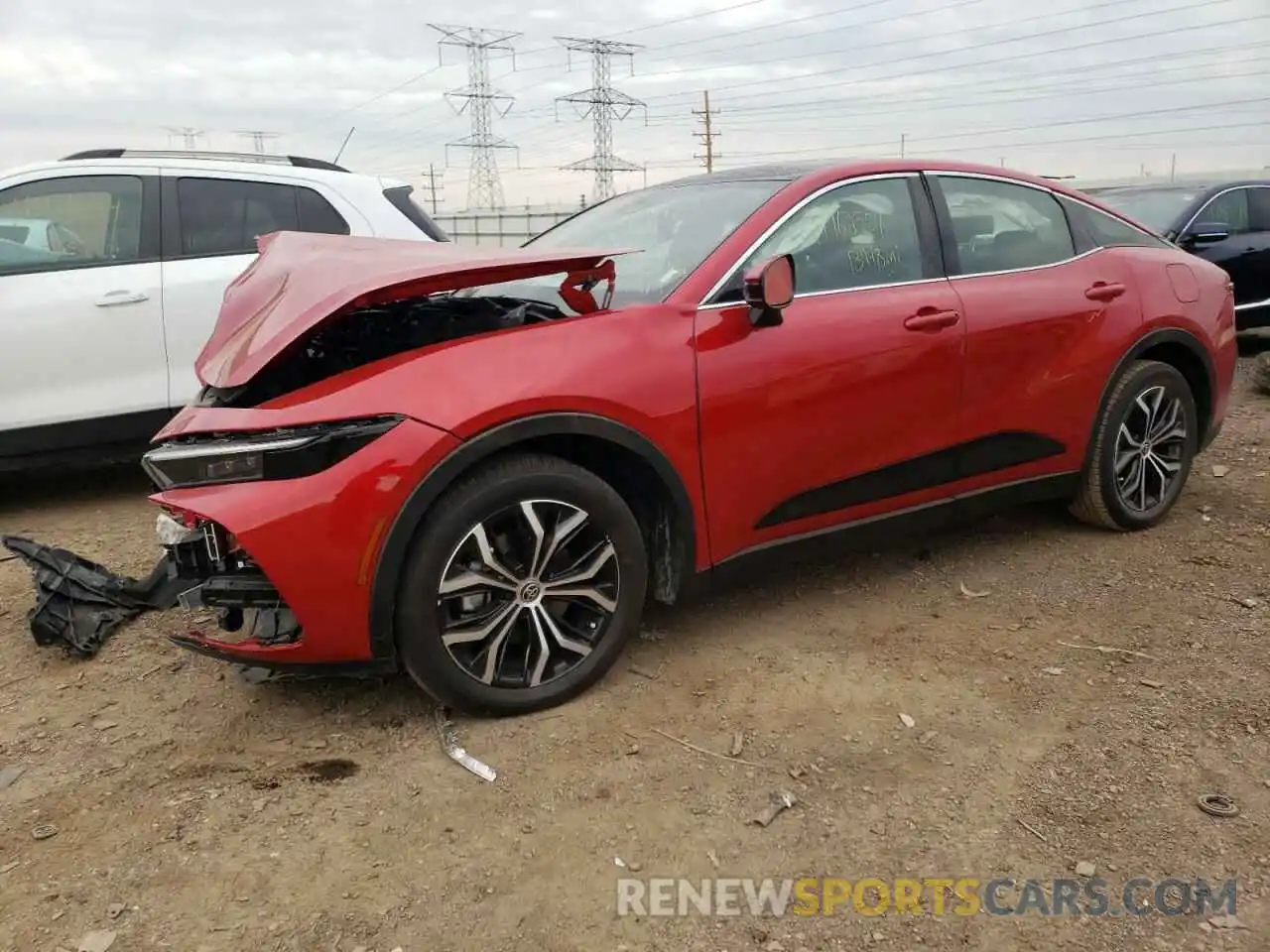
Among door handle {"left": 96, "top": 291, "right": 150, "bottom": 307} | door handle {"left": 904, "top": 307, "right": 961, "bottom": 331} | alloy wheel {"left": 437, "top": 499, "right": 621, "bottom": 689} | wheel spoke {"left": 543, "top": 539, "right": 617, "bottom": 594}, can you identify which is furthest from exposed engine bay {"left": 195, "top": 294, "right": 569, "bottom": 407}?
door handle {"left": 96, "top": 291, "right": 150, "bottom": 307}

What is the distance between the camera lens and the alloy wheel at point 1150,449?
421 centimetres

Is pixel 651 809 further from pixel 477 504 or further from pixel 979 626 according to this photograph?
pixel 979 626

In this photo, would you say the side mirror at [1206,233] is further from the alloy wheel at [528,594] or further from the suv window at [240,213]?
the alloy wheel at [528,594]

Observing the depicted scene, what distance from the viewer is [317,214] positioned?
213 inches

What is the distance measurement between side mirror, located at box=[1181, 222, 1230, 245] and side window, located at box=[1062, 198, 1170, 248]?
4.30 meters

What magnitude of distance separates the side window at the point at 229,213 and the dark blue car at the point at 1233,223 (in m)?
6.96

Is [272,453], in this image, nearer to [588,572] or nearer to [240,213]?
[588,572]

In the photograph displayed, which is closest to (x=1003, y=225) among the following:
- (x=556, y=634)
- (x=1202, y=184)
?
(x=556, y=634)

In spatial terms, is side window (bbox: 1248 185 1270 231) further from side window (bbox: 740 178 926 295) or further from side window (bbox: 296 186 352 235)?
side window (bbox: 296 186 352 235)

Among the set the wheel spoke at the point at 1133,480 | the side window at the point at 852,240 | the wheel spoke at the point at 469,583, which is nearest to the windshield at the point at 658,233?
the side window at the point at 852,240

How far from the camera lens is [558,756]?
272 centimetres

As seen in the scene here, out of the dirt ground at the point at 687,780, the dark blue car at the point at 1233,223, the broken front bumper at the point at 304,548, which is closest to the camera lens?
the dirt ground at the point at 687,780

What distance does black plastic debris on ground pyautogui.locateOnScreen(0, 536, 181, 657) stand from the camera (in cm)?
340

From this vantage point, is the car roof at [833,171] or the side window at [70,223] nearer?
the car roof at [833,171]
